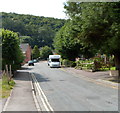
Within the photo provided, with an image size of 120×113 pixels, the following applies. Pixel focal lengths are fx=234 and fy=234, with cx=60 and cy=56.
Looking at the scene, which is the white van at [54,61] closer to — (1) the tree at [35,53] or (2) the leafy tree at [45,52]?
(2) the leafy tree at [45,52]

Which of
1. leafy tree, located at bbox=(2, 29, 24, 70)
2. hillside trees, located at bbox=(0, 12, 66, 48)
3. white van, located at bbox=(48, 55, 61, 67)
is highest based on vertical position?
hillside trees, located at bbox=(0, 12, 66, 48)

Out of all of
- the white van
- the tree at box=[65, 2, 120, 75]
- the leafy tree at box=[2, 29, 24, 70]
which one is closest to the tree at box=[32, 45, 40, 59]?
the white van

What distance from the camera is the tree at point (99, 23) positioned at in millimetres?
18594

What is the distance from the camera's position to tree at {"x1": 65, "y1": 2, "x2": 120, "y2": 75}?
61.0 feet

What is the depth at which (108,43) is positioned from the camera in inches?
779

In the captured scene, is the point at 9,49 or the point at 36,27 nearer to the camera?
the point at 9,49

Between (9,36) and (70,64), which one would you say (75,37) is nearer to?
(9,36)

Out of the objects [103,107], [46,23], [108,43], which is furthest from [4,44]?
[46,23]

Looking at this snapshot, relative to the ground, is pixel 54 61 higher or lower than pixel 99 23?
lower

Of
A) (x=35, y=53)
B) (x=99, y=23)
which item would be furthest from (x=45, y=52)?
(x=99, y=23)

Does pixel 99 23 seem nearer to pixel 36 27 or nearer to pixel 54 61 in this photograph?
pixel 54 61

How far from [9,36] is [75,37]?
957cm

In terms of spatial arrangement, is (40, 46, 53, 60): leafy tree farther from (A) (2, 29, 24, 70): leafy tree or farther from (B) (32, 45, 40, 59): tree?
(A) (2, 29, 24, 70): leafy tree

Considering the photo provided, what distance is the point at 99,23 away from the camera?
65.2ft
